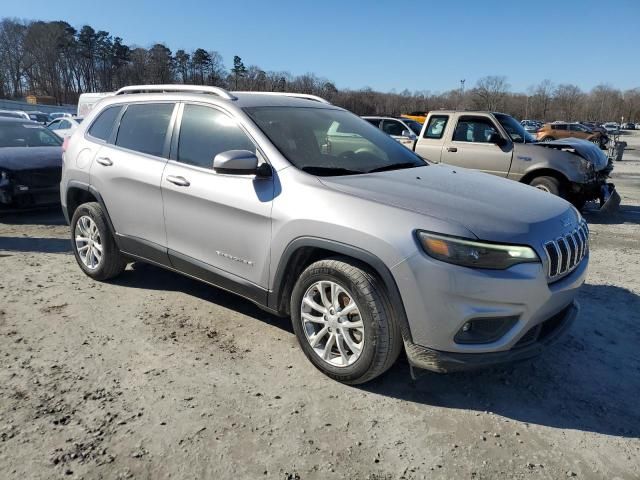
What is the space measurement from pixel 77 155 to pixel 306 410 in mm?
3487

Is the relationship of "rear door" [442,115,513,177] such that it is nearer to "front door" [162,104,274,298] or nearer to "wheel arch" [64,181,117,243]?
"front door" [162,104,274,298]

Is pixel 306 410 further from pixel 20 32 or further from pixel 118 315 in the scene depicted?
pixel 20 32

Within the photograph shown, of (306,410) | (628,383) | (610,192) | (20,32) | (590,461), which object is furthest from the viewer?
(20,32)

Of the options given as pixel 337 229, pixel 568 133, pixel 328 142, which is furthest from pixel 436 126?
pixel 568 133

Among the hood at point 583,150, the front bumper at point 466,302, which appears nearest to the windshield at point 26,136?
the front bumper at point 466,302

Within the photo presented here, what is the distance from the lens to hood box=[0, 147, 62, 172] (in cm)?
723

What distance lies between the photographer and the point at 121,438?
255 cm

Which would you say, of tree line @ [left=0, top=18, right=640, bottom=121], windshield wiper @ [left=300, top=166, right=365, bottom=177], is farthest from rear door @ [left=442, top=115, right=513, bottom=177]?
tree line @ [left=0, top=18, right=640, bottom=121]

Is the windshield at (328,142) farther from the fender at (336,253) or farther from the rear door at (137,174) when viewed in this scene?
the rear door at (137,174)

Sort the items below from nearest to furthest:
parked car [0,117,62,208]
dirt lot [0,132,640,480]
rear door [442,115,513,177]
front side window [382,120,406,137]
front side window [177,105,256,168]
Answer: dirt lot [0,132,640,480] < front side window [177,105,256,168] < parked car [0,117,62,208] < rear door [442,115,513,177] < front side window [382,120,406,137]

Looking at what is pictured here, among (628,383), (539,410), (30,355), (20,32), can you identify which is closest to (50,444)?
(30,355)

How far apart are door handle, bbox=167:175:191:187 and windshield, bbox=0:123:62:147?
5.91 meters

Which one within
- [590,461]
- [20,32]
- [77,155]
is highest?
[20,32]

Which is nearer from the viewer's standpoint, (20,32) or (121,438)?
(121,438)
